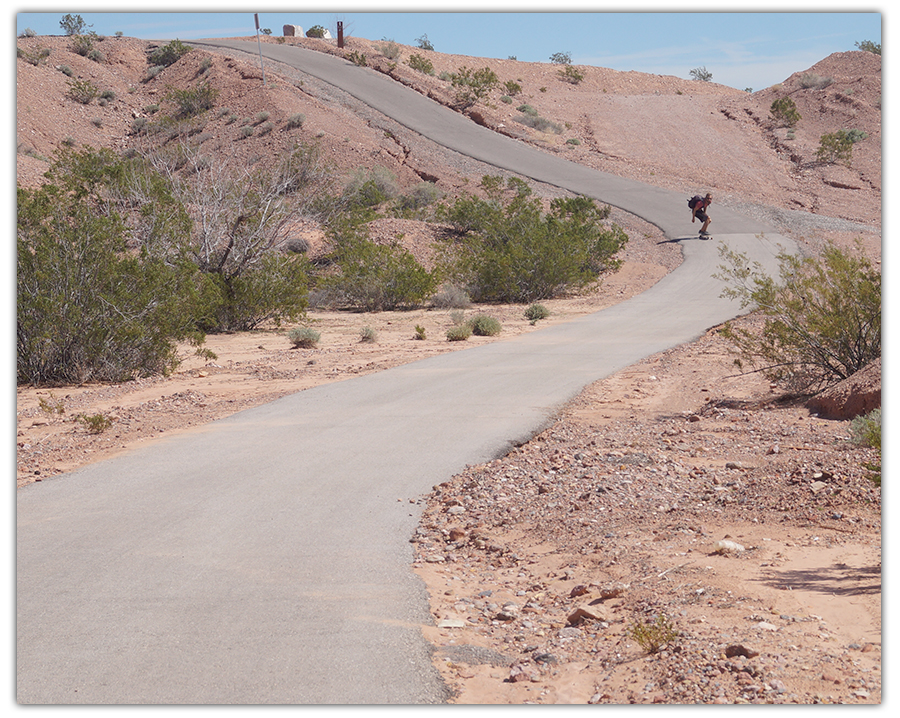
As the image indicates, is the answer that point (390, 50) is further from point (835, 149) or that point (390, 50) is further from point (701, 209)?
point (701, 209)

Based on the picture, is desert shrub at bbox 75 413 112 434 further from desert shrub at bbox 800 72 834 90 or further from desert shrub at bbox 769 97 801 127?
desert shrub at bbox 800 72 834 90

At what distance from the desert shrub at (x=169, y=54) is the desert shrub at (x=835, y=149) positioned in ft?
155

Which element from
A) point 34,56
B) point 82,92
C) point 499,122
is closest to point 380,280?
point 499,122

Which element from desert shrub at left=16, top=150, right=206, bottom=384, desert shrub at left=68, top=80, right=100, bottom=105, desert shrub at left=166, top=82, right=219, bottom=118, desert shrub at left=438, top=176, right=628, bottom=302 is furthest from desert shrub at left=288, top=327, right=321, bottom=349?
desert shrub at left=68, top=80, right=100, bottom=105

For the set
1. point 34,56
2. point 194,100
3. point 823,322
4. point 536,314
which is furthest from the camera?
point 34,56

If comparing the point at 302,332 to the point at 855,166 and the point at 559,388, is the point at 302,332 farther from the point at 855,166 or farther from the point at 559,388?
the point at 855,166

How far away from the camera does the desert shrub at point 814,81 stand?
63219 mm

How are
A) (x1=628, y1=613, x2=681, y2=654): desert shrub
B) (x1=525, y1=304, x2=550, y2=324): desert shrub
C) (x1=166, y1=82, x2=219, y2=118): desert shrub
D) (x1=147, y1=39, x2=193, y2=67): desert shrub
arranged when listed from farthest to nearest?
(x1=147, y1=39, x2=193, y2=67): desert shrub < (x1=166, y1=82, x2=219, y2=118): desert shrub < (x1=525, y1=304, x2=550, y2=324): desert shrub < (x1=628, y1=613, x2=681, y2=654): desert shrub

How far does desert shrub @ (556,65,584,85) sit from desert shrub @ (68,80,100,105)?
143ft

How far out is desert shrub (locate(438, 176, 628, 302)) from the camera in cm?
2905

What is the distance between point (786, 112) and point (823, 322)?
53171 mm

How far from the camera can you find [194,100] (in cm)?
5684

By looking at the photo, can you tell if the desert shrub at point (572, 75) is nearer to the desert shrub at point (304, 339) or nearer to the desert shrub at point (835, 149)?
the desert shrub at point (835, 149)

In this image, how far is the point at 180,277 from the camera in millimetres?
17000
